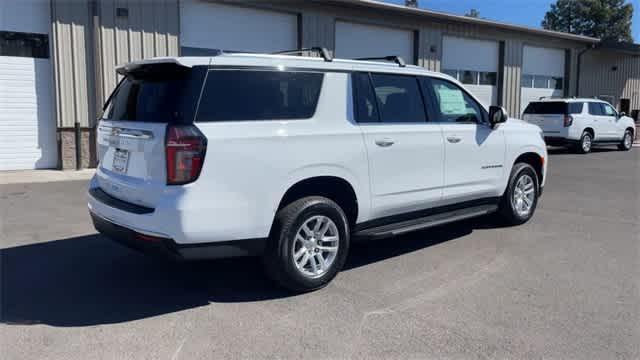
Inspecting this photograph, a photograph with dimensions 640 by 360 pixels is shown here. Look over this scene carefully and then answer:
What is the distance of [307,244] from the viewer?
185 inches

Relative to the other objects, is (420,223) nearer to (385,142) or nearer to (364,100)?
(385,142)

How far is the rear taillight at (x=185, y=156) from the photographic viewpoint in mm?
4012

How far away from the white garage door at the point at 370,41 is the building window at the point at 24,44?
27.8 ft

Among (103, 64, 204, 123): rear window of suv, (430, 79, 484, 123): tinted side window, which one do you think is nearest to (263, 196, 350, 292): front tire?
(103, 64, 204, 123): rear window of suv

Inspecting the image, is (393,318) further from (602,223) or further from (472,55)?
(472,55)

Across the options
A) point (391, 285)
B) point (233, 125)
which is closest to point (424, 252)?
point (391, 285)

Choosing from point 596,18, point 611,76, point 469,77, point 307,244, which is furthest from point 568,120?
point 596,18

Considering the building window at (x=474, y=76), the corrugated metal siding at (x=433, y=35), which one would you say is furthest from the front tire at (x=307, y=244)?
the building window at (x=474, y=76)

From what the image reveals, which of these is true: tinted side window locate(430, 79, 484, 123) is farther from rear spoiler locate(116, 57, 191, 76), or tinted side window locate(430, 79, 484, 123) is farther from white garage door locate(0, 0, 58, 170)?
white garage door locate(0, 0, 58, 170)

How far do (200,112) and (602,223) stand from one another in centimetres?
574

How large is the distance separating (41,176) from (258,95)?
959cm

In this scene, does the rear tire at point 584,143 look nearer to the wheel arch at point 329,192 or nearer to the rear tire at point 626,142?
the rear tire at point 626,142

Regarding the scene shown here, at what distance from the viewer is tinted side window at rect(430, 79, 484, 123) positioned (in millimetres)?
5984

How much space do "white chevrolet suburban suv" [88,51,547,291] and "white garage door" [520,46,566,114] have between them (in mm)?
19995
